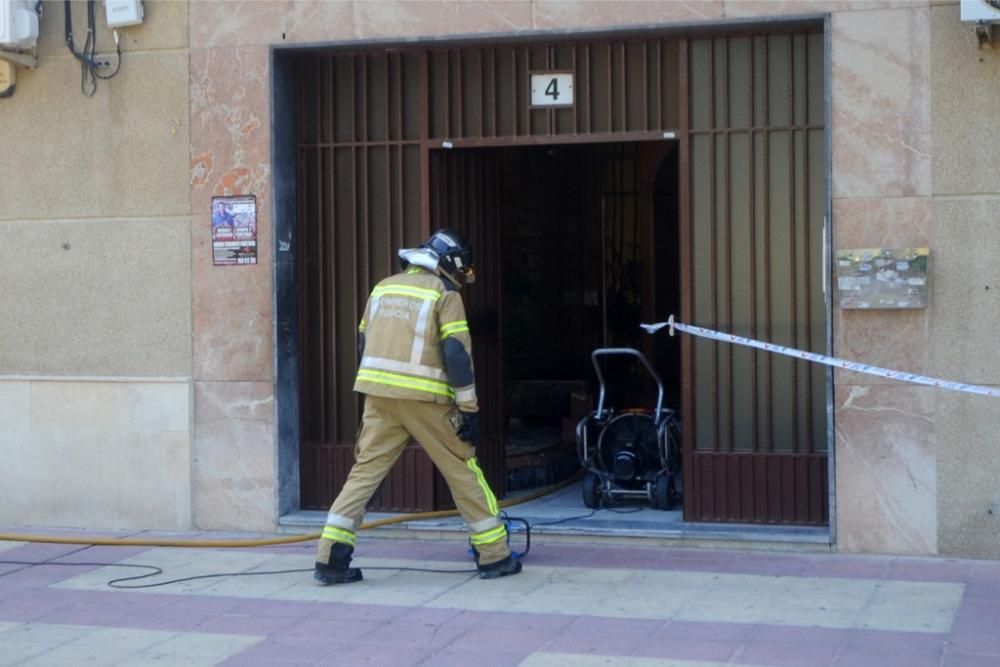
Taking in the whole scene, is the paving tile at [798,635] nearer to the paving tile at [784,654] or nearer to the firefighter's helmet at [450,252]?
the paving tile at [784,654]

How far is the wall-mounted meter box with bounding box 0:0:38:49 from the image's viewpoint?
9750 mm

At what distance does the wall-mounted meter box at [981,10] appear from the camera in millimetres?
7914

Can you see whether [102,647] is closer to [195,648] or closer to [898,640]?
[195,648]

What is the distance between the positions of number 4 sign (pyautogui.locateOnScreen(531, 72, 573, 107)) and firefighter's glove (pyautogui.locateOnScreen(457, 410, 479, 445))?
2473 millimetres

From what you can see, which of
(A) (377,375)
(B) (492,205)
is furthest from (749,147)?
(A) (377,375)

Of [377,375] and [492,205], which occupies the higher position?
[492,205]

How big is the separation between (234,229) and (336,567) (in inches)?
110

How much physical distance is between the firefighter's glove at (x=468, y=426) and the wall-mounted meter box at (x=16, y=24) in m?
4.40

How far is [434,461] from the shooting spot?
26.5ft

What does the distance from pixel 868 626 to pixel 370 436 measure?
2930 millimetres

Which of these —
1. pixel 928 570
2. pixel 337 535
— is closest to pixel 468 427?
pixel 337 535

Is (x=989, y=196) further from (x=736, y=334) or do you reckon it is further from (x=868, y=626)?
(x=868, y=626)

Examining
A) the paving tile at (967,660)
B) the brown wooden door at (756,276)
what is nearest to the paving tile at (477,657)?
the paving tile at (967,660)

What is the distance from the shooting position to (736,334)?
9.08m
